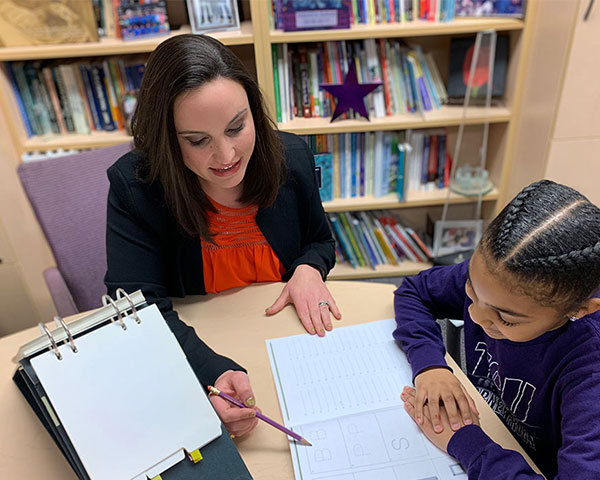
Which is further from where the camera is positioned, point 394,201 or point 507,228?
point 394,201

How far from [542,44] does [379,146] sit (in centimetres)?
74

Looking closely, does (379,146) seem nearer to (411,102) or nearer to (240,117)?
(411,102)

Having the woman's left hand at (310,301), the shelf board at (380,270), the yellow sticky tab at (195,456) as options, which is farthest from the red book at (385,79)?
the yellow sticky tab at (195,456)

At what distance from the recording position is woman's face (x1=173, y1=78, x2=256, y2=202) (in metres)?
0.97

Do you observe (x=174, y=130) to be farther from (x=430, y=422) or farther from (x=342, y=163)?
(x=342, y=163)

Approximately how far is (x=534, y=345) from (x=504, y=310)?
0.15m

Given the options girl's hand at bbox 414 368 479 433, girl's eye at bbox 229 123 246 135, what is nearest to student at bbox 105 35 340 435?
girl's eye at bbox 229 123 246 135

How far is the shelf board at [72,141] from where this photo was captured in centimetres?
212

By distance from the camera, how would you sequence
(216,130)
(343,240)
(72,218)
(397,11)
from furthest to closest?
(343,240)
(397,11)
(72,218)
(216,130)

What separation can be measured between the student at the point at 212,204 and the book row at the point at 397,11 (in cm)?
91

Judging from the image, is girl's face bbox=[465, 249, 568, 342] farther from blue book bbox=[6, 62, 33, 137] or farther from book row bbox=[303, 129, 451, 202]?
blue book bbox=[6, 62, 33, 137]

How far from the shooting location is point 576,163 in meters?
2.03

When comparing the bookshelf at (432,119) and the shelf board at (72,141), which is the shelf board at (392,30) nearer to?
the bookshelf at (432,119)

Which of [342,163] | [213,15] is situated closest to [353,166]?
[342,163]
